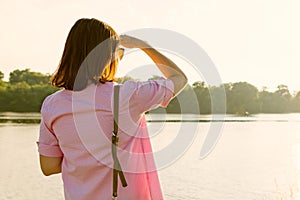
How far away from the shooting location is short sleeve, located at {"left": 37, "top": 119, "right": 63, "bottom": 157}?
171 centimetres

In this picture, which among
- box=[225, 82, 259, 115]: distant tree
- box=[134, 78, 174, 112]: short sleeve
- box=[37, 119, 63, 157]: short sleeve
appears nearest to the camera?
box=[134, 78, 174, 112]: short sleeve

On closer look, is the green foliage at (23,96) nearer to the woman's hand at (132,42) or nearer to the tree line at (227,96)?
the tree line at (227,96)

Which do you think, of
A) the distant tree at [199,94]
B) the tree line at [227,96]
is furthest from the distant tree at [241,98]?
the distant tree at [199,94]

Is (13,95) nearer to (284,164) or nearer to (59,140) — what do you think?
(284,164)

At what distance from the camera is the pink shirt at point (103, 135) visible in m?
1.54

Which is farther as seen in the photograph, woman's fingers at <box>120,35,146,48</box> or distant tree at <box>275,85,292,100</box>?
distant tree at <box>275,85,292,100</box>

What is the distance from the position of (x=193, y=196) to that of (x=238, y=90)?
134ft

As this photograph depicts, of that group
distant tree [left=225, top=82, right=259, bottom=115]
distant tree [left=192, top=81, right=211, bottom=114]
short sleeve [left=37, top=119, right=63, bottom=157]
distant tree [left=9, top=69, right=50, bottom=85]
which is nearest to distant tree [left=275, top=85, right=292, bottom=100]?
distant tree [left=225, top=82, right=259, bottom=115]

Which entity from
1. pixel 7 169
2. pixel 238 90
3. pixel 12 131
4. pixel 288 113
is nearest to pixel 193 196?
pixel 7 169

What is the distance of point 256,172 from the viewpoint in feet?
61.5

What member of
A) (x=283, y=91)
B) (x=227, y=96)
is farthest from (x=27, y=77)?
(x=283, y=91)

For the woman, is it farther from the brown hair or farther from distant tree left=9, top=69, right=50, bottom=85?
distant tree left=9, top=69, right=50, bottom=85

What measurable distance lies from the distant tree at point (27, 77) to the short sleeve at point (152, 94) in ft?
188

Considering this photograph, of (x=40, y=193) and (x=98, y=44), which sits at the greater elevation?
(x=98, y=44)
